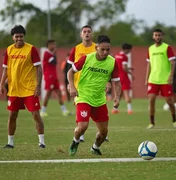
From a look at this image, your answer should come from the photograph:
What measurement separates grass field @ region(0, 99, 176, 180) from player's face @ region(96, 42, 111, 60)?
166 centimetres

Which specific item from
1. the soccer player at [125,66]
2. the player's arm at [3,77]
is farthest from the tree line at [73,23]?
the player's arm at [3,77]

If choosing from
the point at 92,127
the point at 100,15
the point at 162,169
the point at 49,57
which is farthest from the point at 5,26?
the point at 162,169

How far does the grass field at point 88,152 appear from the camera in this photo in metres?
12.3

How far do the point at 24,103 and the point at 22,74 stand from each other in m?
0.55

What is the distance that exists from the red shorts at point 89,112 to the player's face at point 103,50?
2.75 ft

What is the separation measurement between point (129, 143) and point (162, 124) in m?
6.35

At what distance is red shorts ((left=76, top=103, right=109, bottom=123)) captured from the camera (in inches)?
571

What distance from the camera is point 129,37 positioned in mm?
67625

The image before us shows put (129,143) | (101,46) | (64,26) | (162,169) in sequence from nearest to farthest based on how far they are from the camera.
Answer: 1. (162,169)
2. (101,46)
3. (129,143)
4. (64,26)

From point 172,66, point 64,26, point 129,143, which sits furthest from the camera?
point 64,26

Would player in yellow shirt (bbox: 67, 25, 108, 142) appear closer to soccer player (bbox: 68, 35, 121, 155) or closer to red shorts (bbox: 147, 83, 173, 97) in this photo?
soccer player (bbox: 68, 35, 121, 155)

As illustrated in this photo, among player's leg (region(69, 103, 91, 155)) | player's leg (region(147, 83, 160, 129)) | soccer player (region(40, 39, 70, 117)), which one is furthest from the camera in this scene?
soccer player (region(40, 39, 70, 117))

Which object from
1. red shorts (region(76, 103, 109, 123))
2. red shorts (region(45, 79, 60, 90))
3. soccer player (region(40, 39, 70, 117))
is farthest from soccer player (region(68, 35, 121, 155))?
red shorts (region(45, 79, 60, 90))

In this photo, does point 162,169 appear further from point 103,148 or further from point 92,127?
point 92,127
